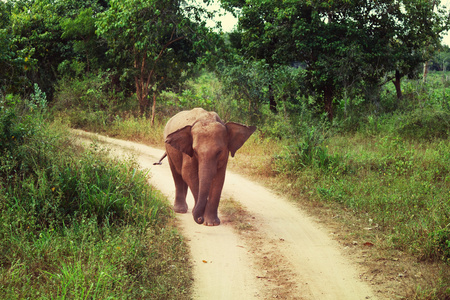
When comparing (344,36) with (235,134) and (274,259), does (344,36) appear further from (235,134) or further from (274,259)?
(274,259)

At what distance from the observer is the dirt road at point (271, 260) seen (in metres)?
5.05

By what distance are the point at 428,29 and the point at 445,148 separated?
6.20 meters

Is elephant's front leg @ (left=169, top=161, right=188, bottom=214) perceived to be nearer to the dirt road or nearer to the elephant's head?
the dirt road

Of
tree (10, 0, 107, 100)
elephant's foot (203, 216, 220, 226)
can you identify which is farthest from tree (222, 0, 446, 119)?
elephant's foot (203, 216, 220, 226)

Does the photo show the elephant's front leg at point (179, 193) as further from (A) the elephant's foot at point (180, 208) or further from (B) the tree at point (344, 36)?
(B) the tree at point (344, 36)

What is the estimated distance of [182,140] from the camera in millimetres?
6582

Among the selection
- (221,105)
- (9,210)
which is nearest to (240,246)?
(9,210)

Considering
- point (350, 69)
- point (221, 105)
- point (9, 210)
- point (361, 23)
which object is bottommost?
point (9, 210)

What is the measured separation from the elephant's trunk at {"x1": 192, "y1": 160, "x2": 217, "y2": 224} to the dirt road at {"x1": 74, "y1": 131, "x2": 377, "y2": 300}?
49 cm

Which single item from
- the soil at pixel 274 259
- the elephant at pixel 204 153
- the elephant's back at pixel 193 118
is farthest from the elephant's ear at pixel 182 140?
the soil at pixel 274 259

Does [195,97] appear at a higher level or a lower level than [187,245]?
higher

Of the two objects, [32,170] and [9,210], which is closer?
[9,210]

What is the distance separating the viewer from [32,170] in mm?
6605

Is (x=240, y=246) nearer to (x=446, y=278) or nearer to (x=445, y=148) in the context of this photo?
(x=446, y=278)
